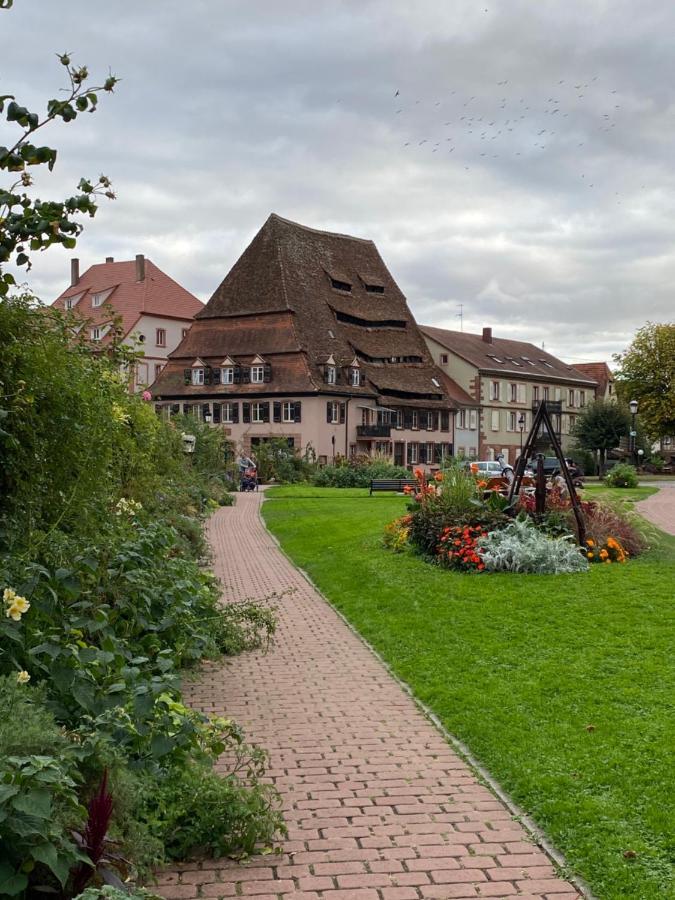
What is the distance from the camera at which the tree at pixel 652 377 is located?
7369 centimetres

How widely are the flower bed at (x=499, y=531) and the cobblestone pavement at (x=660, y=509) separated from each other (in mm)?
5600

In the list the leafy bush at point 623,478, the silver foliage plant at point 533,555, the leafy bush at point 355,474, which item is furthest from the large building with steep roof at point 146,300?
the silver foliage plant at point 533,555

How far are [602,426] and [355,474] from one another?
23.3 m

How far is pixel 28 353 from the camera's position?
6.19 meters

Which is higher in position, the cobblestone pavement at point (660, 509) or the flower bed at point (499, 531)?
the flower bed at point (499, 531)

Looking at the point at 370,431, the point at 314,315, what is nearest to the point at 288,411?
the point at 370,431

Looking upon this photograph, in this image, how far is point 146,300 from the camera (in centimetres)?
7431

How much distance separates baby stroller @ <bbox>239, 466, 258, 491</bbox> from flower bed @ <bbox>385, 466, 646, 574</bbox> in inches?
932

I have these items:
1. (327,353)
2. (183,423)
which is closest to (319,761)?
(183,423)

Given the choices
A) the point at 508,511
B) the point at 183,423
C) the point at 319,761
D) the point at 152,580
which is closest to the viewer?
the point at 319,761

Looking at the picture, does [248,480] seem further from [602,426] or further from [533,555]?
[602,426]

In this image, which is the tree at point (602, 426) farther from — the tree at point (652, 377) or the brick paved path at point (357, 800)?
the brick paved path at point (357, 800)

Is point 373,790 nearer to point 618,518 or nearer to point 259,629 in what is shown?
point 259,629

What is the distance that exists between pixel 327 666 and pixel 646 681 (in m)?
2.92
